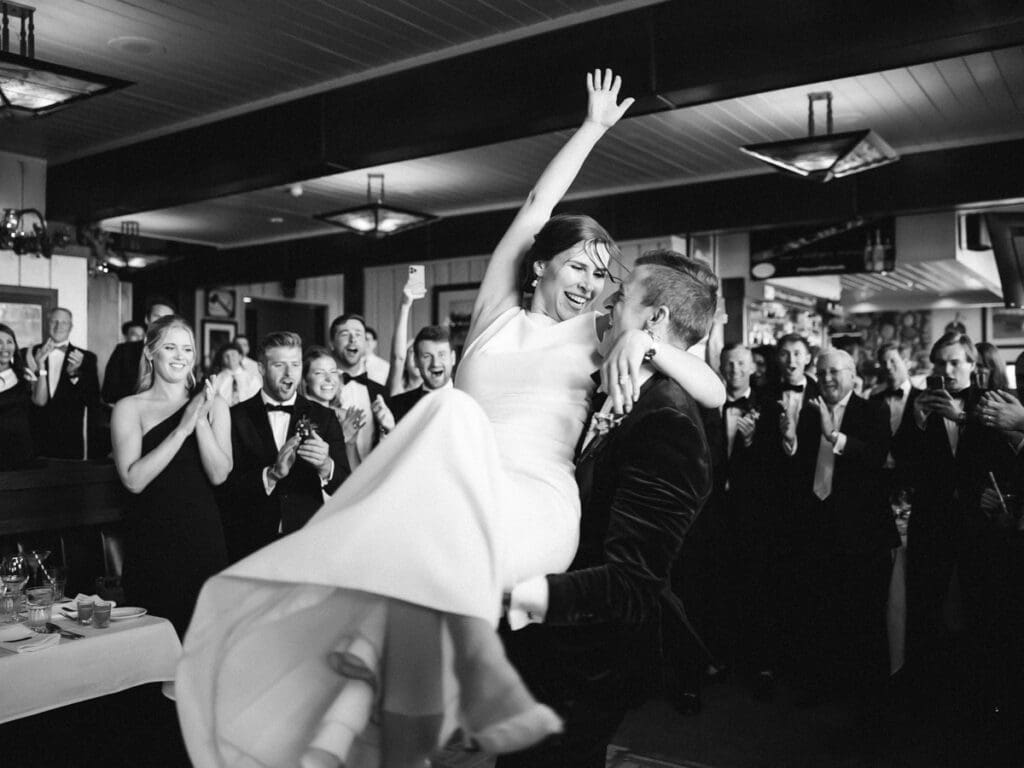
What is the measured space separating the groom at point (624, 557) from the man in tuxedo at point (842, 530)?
2.80 meters

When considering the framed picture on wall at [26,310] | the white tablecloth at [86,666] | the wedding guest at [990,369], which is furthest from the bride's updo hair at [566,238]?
the framed picture on wall at [26,310]

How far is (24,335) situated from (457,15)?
15.7 feet

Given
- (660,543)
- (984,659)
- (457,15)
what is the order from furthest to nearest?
(457,15)
(984,659)
(660,543)

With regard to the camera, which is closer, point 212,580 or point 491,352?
point 212,580

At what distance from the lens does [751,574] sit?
4.63 meters

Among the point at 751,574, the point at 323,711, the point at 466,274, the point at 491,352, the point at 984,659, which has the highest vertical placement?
the point at 466,274

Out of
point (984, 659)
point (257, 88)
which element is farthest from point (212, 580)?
point (257, 88)

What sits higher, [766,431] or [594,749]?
[766,431]

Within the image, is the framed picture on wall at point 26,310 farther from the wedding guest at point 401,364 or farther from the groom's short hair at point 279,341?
the groom's short hair at point 279,341

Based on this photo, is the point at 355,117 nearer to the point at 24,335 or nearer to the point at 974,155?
the point at 24,335

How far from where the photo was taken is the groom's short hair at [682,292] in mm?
1768

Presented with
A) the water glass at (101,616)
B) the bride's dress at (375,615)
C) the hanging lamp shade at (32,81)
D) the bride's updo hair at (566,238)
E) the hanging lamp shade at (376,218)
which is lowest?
the water glass at (101,616)

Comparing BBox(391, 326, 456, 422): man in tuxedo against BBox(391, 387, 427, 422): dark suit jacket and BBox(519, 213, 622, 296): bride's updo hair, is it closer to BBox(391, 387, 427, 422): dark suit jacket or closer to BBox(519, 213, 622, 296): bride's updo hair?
BBox(391, 387, 427, 422): dark suit jacket

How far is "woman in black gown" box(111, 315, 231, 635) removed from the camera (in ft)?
10.7
